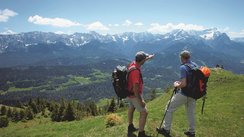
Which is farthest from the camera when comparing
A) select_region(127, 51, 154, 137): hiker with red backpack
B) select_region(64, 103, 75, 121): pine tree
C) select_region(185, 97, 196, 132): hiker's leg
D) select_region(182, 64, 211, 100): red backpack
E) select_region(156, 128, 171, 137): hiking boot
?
select_region(64, 103, 75, 121): pine tree

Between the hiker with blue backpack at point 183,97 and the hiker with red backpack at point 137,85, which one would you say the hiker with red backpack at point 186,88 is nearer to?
the hiker with blue backpack at point 183,97

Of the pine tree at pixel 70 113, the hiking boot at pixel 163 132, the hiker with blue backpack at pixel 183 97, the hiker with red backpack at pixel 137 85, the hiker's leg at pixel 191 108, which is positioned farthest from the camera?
the pine tree at pixel 70 113

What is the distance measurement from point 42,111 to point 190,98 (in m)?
89.9

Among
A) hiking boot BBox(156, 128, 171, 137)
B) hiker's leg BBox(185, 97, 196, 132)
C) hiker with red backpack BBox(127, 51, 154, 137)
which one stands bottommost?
hiking boot BBox(156, 128, 171, 137)

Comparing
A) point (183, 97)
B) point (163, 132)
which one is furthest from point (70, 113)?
point (183, 97)

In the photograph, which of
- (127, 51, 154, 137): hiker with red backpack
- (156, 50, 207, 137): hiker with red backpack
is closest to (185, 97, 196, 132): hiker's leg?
(156, 50, 207, 137): hiker with red backpack

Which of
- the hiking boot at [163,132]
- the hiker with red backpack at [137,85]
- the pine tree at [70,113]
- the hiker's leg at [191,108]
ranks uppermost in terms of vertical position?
the hiker with red backpack at [137,85]

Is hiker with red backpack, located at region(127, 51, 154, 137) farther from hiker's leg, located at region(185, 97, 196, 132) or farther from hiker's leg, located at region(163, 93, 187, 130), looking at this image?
hiker's leg, located at region(185, 97, 196, 132)

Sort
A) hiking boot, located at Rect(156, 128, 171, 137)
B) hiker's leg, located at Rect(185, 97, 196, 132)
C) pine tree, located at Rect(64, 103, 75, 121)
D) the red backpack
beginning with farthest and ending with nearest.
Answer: pine tree, located at Rect(64, 103, 75, 121) < hiking boot, located at Rect(156, 128, 171, 137) < hiker's leg, located at Rect(185, 97, 196, 132) < the red backpack

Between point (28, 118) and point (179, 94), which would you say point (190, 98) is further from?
point (28, 118)

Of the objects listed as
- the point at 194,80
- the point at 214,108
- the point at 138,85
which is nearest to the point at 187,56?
the point at 194,80

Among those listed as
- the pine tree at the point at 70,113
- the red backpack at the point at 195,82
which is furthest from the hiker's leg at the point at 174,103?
the pine tree at the point at 70,113

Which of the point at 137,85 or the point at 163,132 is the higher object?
the point at 137,85

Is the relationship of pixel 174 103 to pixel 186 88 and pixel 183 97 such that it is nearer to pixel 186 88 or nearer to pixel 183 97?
pixel 183 97
